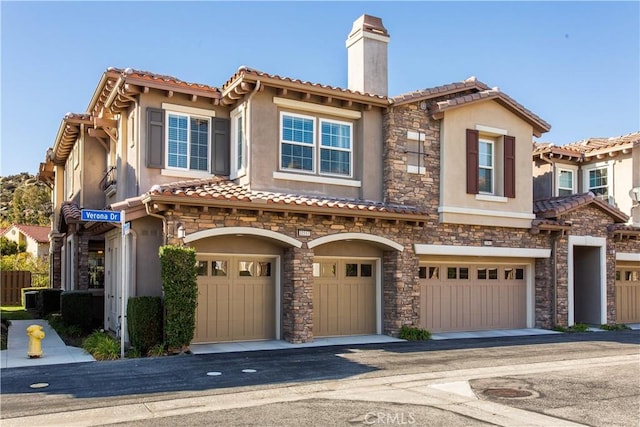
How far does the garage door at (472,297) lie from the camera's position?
1744cm

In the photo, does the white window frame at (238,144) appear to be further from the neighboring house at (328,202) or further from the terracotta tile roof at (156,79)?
the terracotta tile roof at (156,79)

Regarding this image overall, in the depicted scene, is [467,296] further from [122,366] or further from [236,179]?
[122,366]

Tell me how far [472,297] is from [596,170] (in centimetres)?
940

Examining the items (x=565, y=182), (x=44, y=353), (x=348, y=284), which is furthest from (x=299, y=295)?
(x=565, y=182)

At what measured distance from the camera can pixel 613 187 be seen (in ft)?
75.4

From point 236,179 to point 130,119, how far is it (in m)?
3.19

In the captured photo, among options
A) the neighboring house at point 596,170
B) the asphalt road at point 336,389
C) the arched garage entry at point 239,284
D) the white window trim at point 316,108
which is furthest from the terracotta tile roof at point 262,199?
the neighboring house at point 596,170

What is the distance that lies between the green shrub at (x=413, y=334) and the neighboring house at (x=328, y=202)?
0.20 meters

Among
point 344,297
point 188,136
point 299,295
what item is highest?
point 188,136

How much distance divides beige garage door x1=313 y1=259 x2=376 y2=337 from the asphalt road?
2155mm

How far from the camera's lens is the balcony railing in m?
17.6

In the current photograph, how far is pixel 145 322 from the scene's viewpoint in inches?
513

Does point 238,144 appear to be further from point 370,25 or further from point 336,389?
point 336,389

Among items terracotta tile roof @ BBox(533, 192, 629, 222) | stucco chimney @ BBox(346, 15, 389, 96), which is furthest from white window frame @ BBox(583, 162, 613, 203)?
stucco chimney @ BBox(346, 15, 389, 96)
